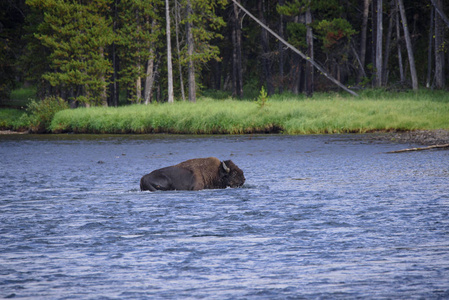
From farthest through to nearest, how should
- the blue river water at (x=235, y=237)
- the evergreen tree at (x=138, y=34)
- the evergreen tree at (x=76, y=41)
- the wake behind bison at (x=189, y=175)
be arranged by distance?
the evergreen tree at (x=138, y=34) → the evergreen tree at (x=76, y=41) → the wake behind bison at (x=189, y=175) → the blue river water at (x=235, y=237)

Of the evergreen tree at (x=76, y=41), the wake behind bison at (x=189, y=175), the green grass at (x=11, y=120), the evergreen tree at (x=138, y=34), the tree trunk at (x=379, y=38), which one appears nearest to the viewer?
the wake behind bison at (x=189, y=175)

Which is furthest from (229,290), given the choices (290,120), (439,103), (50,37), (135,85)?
(135,85)

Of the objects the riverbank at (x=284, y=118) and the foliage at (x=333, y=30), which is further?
the foliage at (x=333, y=30)

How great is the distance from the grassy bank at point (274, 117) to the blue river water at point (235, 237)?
16223 millimetres

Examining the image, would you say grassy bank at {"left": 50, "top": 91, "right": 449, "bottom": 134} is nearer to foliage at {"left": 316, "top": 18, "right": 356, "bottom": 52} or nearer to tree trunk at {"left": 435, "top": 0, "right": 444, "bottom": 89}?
foliage at {"left": 316, "top": 18, "right": 356, "bottom": 52}

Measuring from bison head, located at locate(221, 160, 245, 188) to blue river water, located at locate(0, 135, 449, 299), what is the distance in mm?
261

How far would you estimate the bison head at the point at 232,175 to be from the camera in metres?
12.2

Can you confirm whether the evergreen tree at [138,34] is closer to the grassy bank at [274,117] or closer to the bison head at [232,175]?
the grassy bank at [274,117]

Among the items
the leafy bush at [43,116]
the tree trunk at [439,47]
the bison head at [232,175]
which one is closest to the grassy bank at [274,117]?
the leafy bush at [43,116]

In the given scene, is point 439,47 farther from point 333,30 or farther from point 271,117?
point 271,117

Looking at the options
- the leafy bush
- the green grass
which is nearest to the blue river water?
the leafy bush

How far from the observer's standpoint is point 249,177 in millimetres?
14828

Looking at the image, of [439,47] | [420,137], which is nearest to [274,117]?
[420,137]

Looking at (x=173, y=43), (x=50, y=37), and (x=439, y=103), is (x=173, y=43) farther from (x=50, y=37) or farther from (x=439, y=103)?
(x=439, y=103)
